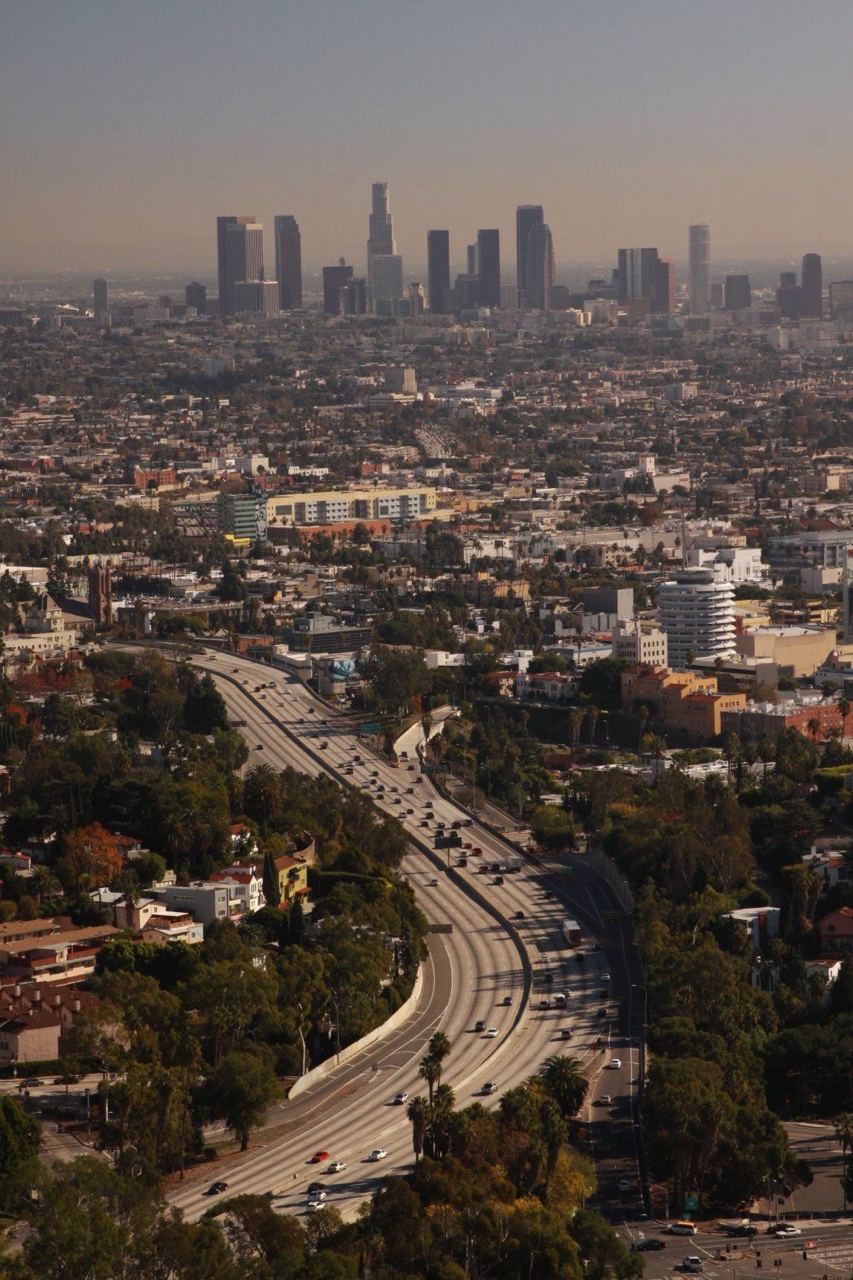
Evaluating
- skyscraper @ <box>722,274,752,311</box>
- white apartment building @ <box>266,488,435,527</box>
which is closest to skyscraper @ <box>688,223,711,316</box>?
skyscraper @ <box>722,274,752,311</box>

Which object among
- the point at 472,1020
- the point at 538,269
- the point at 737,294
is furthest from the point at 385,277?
the point at 472,1020

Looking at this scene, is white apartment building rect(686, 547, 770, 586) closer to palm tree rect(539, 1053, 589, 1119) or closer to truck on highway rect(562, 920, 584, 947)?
truck on highway rect(562, 920, 584, 947)

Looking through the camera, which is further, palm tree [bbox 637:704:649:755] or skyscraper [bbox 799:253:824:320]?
skyscraper [bbox 799:253:824:320]

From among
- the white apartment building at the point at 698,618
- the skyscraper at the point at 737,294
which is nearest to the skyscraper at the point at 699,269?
the skyscraper at the point at 737,294

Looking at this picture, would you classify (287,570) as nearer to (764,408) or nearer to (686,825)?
(686,825)

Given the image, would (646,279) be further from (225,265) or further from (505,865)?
(505,865)

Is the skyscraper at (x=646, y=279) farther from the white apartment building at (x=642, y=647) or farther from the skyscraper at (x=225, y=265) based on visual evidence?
the white apartment building at (x=642, y=647)
